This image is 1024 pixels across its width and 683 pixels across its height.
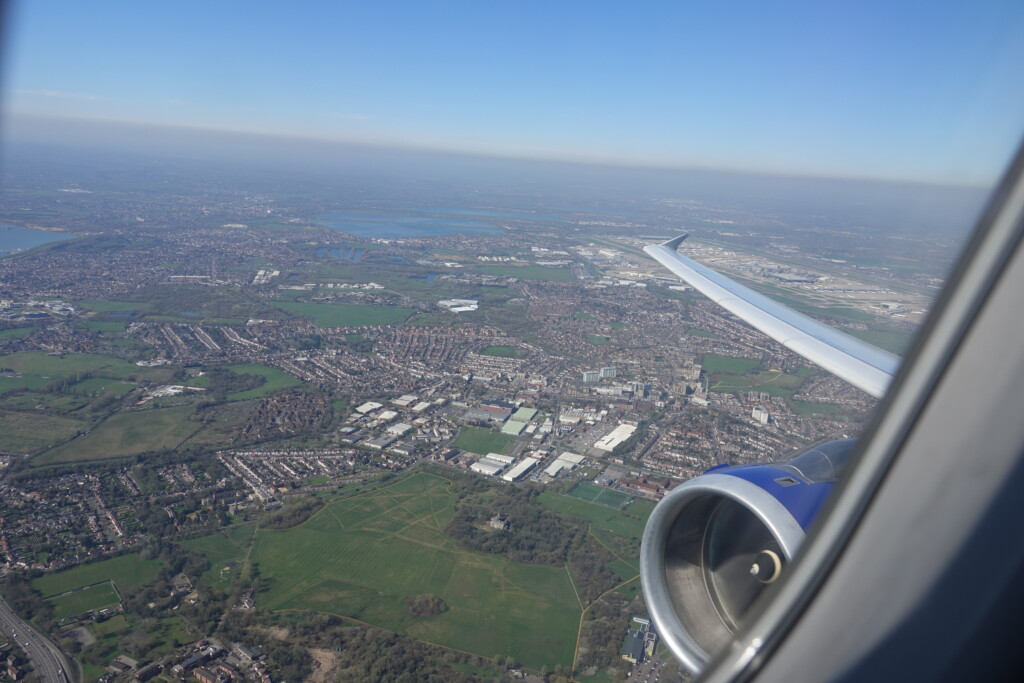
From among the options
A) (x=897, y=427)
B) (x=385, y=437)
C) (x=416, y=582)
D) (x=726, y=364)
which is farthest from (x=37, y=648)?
Answer: (x=726, y=364)

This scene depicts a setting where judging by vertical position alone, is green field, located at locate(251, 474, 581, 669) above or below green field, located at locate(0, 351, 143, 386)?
above

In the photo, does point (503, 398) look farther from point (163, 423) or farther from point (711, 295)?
point (711, 295)

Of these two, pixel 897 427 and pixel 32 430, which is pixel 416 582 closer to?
pixel 897 427

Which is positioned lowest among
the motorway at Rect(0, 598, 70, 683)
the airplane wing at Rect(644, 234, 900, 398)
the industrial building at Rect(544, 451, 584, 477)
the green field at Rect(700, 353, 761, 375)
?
the green field at Rect(700, 353, 761, 375)

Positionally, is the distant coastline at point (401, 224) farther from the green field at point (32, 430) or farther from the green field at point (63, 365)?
the green field at point (32, 430)

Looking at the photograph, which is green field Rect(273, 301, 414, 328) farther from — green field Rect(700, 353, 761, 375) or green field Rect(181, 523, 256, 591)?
green field Rect(181, 523, 256, 591)

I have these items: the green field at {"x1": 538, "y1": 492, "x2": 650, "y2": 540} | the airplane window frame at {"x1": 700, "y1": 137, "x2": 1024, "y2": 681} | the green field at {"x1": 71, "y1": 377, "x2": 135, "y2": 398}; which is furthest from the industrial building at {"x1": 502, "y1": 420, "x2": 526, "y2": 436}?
the airplane window frame at {"x1": 700, "y1": 137, "x2": 1024, "y2": 681}

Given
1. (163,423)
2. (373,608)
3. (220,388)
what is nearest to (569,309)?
(220,388)
